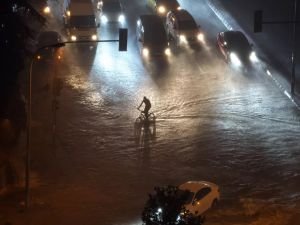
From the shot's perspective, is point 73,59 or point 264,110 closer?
point 264,110

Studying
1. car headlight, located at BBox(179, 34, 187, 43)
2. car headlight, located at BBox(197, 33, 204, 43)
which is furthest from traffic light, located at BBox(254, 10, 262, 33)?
car headlight, located at BBox(197, 33, 204, 43)

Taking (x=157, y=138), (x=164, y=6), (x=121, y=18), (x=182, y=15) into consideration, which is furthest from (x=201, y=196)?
(x=121, y=18)

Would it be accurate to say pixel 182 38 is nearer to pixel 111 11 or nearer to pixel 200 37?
pixel 200 37

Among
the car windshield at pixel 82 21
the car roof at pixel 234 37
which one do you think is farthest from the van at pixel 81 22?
the car roof at pixel 234 37

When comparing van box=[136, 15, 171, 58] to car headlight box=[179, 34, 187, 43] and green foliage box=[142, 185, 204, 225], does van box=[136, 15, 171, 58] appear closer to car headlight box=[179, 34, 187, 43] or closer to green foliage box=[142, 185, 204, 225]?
car headlight box=[179, 34, 187, 43]

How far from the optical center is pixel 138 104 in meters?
33.5

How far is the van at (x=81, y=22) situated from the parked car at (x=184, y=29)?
18.1 feet

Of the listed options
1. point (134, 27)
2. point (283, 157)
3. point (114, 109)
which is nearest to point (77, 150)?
point (114, 109)

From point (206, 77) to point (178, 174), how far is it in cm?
1264

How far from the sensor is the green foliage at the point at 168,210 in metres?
13.6

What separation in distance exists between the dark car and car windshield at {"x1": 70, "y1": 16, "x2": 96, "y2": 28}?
9208 mm

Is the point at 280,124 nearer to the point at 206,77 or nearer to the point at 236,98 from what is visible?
the point at 236,98

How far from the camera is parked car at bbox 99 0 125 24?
4483 cm

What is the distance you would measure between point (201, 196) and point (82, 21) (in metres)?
21.7
